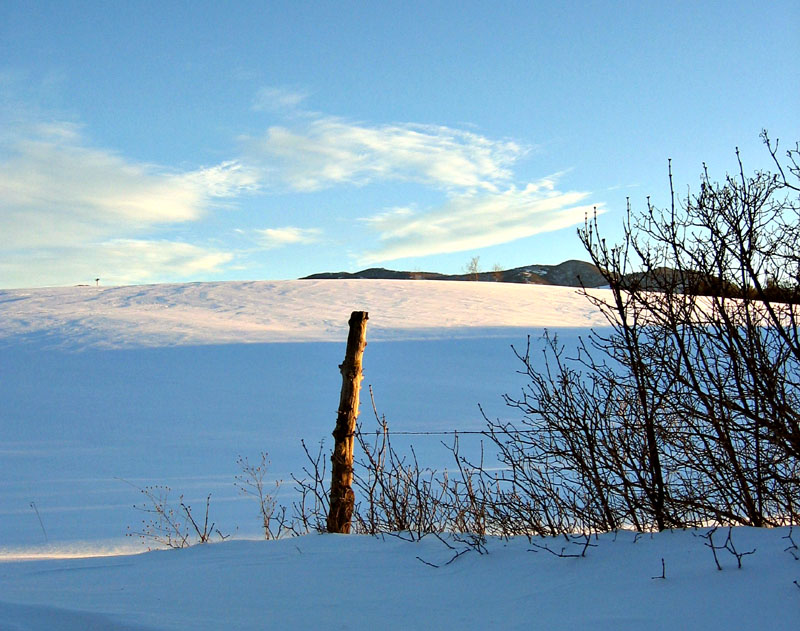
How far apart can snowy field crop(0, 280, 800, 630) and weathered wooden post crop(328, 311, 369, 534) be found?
463 mm

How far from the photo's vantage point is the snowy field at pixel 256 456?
12.3 ft

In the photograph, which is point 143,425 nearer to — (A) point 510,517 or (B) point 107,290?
(A) point 510,517

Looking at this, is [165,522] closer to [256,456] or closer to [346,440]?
[256,456]

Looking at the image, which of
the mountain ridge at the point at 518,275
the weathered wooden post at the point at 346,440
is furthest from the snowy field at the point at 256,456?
the mountain ridge at the point at 518,275

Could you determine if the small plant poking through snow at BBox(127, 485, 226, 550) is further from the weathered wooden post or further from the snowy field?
the weathered wooden post

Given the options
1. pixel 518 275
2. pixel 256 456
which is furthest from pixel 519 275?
pixel 256 456

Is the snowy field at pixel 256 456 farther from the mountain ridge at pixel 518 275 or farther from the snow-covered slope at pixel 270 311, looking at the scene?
the mountain ridge at pixel 518 275

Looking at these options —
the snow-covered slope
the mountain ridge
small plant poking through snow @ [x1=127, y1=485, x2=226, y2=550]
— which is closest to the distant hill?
the mountain ridge

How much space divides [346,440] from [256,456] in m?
6.81

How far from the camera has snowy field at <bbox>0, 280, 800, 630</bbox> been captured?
376 cm

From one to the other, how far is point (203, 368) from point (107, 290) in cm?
1322

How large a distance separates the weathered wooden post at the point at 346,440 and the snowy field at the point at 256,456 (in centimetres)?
46

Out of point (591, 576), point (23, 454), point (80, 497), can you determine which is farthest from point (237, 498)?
point (591, 576)

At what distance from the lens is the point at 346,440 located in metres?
6.30
